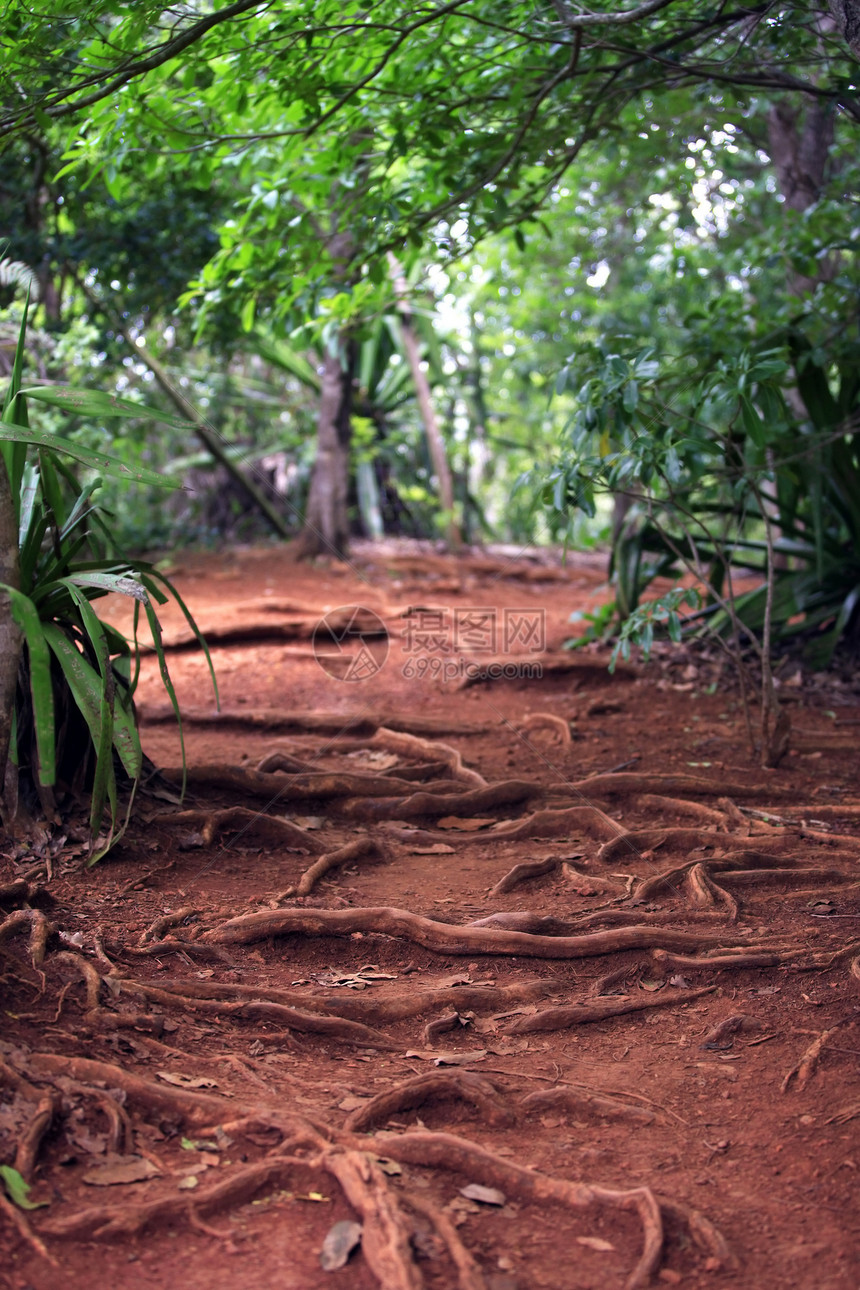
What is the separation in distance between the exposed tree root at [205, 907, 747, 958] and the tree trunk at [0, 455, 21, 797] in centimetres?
83

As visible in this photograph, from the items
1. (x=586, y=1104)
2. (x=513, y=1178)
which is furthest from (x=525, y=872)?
(x=513, y=1178)

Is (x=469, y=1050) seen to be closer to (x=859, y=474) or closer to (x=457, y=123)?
(x=457, y=123)

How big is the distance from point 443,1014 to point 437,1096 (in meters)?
0.37

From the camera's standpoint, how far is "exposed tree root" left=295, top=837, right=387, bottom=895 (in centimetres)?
305

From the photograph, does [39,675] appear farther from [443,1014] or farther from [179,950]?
[443,1014]

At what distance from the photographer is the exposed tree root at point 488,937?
2.73m

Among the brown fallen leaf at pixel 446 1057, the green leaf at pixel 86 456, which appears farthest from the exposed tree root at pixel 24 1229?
the green leaf at pixel 86 456

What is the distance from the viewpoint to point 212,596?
24.2 feet

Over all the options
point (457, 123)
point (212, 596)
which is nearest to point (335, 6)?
point (457, 123)

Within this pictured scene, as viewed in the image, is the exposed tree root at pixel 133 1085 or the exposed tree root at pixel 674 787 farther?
the exposed tree root at pixel 674 787

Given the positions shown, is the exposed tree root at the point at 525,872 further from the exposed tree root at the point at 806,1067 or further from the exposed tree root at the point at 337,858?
the exposed tree root at the point at 806,1067

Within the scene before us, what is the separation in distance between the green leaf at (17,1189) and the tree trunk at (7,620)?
114 centimetres

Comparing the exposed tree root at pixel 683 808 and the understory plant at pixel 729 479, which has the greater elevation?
the understory plant at pixel 729 479

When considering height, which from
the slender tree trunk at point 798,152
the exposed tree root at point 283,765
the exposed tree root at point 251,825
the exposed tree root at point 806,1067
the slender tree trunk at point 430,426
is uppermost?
the slender tree trunk at point 798,152
